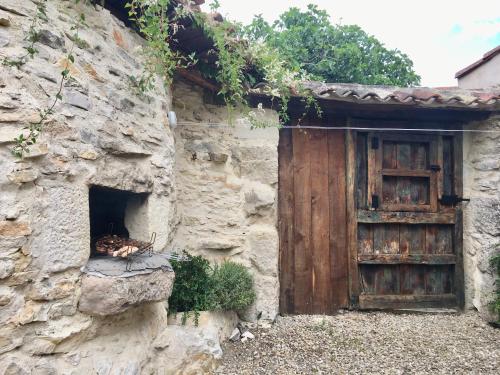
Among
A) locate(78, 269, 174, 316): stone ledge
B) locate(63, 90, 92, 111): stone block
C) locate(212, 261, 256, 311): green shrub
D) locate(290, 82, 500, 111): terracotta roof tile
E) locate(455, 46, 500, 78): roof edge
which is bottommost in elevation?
locate(212, 261, 256, 311): green shrub

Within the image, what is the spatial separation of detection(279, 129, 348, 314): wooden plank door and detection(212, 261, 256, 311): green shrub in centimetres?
58

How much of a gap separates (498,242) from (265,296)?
2377 millimetres

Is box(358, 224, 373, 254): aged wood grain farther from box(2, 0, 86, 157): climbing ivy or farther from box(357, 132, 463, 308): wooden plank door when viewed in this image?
box(2, 0, 86, 157): climbing ivy

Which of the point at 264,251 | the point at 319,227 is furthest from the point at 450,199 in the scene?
the point at 264,251

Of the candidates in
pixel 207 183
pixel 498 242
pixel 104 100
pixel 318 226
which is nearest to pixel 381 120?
pixel 318 226

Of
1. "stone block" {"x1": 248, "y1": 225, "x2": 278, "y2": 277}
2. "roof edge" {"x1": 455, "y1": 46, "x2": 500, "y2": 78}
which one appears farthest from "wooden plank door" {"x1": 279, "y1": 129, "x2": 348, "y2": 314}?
"roof edge" {"x1": 455, "y1": 46, "x2": 500, "y2": 78}

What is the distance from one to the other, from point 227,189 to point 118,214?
3.47ft

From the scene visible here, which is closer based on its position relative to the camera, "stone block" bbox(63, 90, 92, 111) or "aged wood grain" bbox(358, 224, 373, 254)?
"stone block" bbox(63, 90, 92, 111)

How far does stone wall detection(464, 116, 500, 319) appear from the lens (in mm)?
3719

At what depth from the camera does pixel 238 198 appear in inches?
139

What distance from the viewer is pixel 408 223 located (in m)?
3.91

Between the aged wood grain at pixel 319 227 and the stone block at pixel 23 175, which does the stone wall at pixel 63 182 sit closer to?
the stone block at pixel 23 175

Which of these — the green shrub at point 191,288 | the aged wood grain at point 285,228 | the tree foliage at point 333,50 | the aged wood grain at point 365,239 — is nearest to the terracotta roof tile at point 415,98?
the aged wood grain at point 285,228

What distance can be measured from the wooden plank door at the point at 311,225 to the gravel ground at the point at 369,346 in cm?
23
